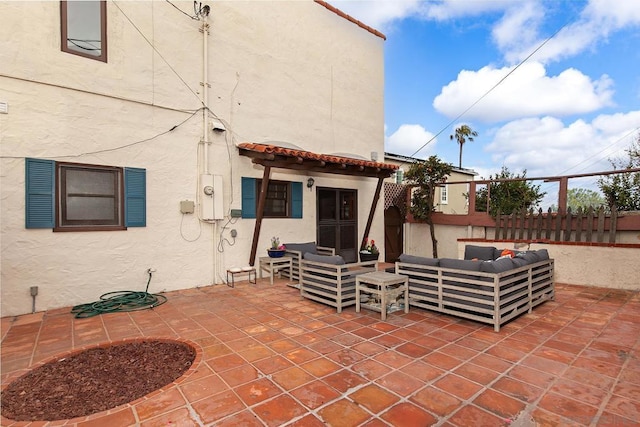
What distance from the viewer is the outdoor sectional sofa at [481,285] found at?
4035 millimetres

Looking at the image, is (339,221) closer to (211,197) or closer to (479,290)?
(211,197)

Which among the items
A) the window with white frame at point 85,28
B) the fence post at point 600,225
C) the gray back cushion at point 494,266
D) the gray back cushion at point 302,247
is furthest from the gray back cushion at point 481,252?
the window with white frame at point 85,28

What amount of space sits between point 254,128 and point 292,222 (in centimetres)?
250

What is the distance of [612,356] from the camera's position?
3.16 meters

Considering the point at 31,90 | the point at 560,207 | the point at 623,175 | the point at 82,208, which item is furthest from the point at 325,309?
the point at 623,175

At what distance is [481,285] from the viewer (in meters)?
4.09

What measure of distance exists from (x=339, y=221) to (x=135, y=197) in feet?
17.2

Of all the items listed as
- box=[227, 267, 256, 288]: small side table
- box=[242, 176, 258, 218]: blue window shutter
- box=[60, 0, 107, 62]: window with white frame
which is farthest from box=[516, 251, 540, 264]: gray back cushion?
box=[60, 0, 107, 62]: window with white frame

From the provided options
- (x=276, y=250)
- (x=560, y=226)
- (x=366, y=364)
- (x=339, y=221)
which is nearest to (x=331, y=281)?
(x=366, y=364)

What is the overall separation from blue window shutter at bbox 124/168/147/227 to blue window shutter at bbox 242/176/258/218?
79.3 inches

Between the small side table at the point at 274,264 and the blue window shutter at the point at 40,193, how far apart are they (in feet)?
12.3

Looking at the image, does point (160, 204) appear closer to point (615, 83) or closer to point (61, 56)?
point (61, 56)

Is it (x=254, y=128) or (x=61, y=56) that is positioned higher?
(x=61, y=56)

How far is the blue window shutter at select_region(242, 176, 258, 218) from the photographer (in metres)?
6.98
